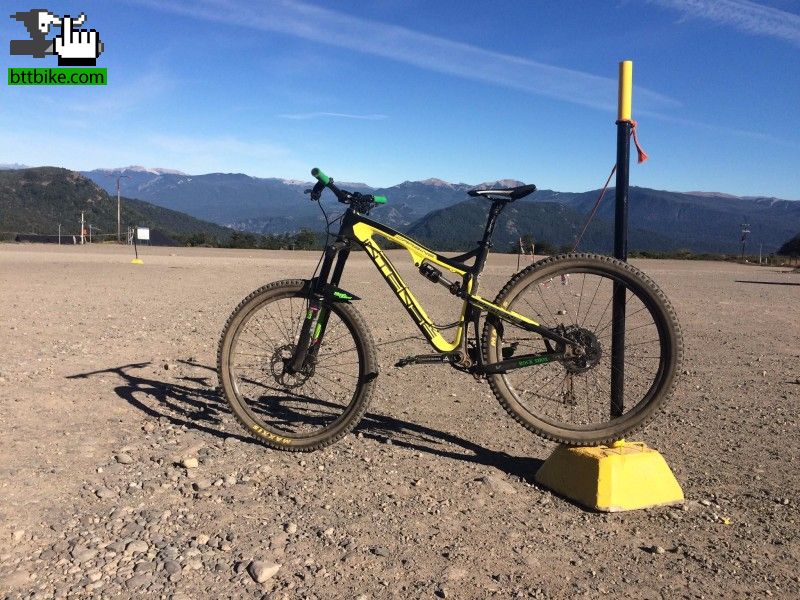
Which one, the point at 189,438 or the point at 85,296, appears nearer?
the point at 189,438

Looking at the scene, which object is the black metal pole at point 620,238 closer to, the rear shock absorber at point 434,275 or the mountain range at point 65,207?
the rear shock absorber at point 434,275

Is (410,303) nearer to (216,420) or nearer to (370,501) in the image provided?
(370,501)

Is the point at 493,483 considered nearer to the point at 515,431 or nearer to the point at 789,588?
the point at 515,431

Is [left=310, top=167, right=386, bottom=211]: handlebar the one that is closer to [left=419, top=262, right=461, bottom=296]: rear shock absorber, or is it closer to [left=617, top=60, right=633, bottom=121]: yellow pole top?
[left=419, top=262, right=461, bottom=296]: rear shock absorber

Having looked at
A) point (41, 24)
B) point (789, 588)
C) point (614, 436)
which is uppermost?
point (41, 24)

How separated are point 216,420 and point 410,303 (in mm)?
1724

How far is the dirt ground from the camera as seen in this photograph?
245 cm

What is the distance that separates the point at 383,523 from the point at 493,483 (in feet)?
2.53

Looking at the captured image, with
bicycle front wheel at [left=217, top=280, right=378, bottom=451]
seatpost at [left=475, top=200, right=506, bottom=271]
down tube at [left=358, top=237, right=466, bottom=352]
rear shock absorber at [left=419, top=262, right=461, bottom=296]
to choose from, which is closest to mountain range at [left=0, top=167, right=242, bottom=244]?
bicycle front wheel at [left=217, top=280, right=378, bottom=451]

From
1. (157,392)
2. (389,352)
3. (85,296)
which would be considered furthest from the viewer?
(85,296)

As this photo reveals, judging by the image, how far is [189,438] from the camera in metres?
4.05

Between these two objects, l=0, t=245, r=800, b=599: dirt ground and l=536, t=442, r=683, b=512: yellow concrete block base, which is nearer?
l=0, t=245, r=800, b=599: dirt ground

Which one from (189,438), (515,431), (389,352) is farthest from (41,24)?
(515,431)

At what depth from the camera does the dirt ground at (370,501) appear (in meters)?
2.45
